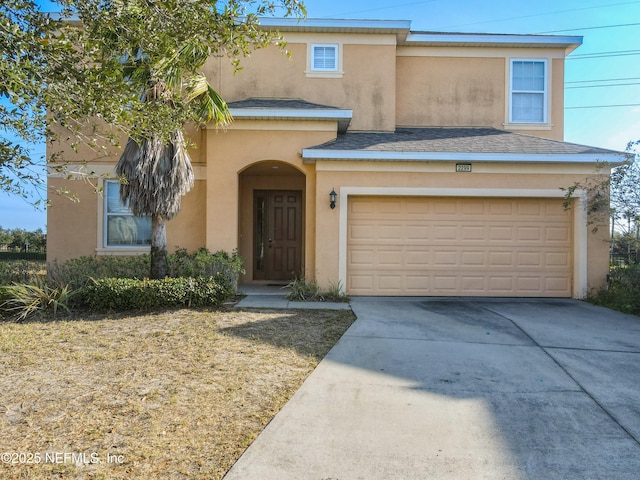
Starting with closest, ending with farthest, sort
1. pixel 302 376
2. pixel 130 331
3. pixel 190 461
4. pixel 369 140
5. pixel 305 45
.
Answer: pixel 190 461
pixel 302 376
pixel 130 331
pixel 369 140
pixel 305 45

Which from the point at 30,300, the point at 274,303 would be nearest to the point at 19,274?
the point at 30,300

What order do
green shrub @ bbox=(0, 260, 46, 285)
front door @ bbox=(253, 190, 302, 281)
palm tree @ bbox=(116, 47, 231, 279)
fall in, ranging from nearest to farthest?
palm tree @ bbox=(116, 47, 231, 279), green shrub @ bbox=(0, 260, 46, 285), front door @ bbox=(253, 190, 302, 281)

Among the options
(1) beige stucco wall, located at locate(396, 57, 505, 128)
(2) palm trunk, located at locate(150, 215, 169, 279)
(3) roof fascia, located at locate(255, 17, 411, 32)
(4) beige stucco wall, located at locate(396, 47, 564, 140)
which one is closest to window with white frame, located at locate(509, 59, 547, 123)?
(4) beige stucco wall, located at locate(396, 47, 564, 140)

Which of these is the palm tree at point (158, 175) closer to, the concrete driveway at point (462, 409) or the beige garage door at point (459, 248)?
the beige garage door at point (459, 248)

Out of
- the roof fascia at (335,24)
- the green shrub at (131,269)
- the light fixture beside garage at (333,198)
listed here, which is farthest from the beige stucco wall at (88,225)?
the roof fascia at (335,24)

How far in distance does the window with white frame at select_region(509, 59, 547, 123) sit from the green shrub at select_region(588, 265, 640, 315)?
4982mm

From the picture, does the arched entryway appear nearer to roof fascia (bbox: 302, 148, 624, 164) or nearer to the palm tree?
roof fascia (bbox: 302, 148, 624, 164)

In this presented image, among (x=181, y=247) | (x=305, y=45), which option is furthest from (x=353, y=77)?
(x=181, y=247)

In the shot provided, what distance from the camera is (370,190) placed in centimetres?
935

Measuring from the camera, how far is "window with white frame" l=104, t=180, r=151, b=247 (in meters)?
10.7

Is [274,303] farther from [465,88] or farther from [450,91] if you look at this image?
[465,88]

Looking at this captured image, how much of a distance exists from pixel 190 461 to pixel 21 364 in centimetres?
332

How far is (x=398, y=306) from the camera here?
27.4 feet

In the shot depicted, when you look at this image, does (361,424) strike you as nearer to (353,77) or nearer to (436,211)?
(436,211)
